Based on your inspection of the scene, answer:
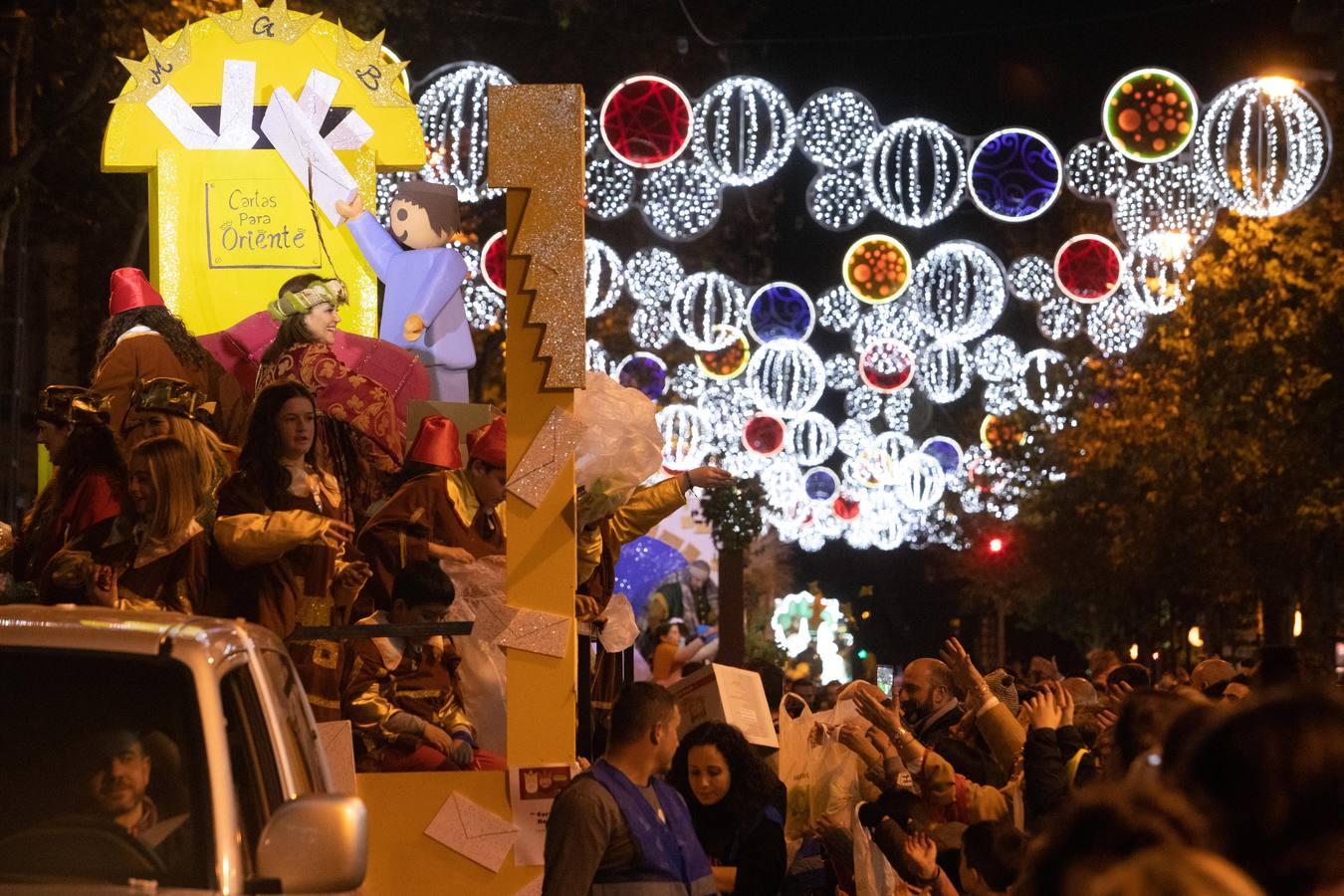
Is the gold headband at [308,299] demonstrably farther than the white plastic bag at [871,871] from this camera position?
Yes

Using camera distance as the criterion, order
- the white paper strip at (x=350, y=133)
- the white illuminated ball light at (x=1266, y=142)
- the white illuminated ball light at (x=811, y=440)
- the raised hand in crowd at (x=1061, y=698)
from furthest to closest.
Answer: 1. the white illuminated ball light at (x=811, y=440)
2. the white illuminated ball light at (x=1266, y=142)
3. the white paper strip at (x=350, y=133)
4. the raised hand in crowd at (x=1061, y=698)

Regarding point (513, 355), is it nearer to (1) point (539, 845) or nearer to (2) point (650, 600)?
(1) point (539, 845)

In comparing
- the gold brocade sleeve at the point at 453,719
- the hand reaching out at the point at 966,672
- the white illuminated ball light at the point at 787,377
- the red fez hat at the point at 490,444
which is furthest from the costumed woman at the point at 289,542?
the white illuminated ball light at the point at 787,377

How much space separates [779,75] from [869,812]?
2540 centimetres

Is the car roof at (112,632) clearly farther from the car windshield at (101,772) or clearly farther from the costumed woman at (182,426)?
the costumed woman at (182,426)

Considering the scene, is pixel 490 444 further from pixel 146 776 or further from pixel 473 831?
pixel 146 776

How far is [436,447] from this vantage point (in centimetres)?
1030

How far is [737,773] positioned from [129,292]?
6168 millimetres

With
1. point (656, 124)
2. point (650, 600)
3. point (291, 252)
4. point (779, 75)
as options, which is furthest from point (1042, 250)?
point (291, 252)

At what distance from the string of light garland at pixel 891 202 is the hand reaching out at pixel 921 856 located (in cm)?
862

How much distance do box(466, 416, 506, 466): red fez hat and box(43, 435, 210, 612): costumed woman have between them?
2144 millimetres

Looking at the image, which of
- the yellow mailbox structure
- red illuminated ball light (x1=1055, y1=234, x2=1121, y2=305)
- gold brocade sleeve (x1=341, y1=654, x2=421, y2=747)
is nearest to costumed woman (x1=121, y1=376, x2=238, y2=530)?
gold brocade sleeve (x1=341, y1=654, x2=421, y2=747)

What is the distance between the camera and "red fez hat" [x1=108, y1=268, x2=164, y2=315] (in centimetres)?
1209

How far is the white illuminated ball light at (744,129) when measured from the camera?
55.1ft
